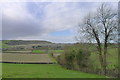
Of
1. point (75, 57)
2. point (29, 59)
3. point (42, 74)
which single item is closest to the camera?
point (42, 74)

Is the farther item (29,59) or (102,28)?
(29,59)

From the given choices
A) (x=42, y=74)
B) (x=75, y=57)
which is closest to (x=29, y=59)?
(x=75, y=57)

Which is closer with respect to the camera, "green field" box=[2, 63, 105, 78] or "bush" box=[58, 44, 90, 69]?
"green field" box=[2, 63, 105, 78]

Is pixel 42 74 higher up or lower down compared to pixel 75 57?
lower down

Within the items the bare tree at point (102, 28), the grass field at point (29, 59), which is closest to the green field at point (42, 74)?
the bare tree at point (102, 28)

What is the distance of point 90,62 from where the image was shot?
76.7 ft

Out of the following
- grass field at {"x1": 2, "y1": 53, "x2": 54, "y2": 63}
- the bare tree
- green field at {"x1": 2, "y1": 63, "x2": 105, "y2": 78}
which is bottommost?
grass field at {"x1": 2, "y1": 53, "x2": 54, "y2": 63}

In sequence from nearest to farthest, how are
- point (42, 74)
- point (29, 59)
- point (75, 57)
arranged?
point (42, 74) → point (75, 57) → point (29, 59)

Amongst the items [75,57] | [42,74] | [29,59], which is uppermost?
[75,57]

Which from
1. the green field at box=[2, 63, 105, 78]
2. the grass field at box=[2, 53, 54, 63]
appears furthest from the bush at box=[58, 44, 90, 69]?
the grass field at box=[2, 53, 54, 63]

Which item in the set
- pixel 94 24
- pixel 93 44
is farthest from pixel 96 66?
pixel 94 24

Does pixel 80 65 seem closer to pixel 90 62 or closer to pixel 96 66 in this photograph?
pixel 90 62

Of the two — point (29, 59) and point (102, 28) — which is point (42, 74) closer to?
point (102, 28)

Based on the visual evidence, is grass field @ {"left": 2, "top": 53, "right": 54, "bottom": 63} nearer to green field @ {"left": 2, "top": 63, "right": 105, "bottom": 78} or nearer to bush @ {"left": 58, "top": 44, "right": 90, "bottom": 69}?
bush @ {"left": 58, "top": 44, "right": 90, "bottom": 69}
